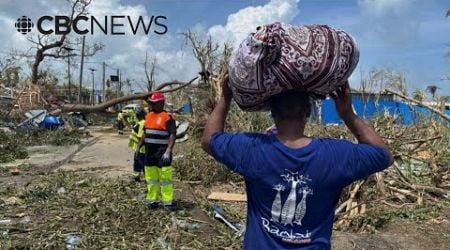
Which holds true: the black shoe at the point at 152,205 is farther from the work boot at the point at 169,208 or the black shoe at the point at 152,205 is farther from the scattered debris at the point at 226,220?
the scattered debris at the point at 226,220

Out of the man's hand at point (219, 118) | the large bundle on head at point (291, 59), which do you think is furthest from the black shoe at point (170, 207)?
the large bundle on head at point (291, 59)

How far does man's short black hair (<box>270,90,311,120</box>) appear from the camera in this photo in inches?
76.6

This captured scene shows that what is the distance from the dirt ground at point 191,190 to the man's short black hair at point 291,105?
3.62 metres

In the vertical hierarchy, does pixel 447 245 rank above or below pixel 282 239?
below

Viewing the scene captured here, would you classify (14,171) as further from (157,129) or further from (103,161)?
(157,129)

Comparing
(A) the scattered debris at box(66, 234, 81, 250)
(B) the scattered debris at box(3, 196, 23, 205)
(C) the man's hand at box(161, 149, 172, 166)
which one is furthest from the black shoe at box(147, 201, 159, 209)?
(B) the scattered debris at box(3, 196, 23, 205)

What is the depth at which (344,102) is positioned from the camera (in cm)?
203

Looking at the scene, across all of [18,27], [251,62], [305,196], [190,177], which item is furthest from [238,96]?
[18,27]

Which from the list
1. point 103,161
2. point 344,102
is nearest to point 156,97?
point 344,102

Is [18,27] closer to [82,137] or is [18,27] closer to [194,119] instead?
[82,137]

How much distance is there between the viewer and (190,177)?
1010 centimetres

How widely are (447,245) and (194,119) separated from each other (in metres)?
11.6

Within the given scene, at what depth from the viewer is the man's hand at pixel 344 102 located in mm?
2019

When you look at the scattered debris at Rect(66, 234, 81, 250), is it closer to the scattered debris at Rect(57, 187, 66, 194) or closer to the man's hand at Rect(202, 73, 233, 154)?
the scattered debris at Rect(57, 187, 66, 194)
